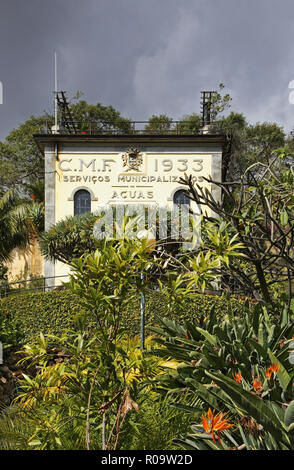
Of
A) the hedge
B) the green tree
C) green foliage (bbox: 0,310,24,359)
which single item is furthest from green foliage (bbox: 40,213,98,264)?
the green tree

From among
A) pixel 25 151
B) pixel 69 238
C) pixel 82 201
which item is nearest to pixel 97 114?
pixel 25 151

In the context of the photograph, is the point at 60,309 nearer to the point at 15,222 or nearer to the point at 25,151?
the point at 15,222

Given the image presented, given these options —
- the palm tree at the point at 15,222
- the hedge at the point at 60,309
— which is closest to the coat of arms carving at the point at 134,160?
the palm tree at the point at 15,222

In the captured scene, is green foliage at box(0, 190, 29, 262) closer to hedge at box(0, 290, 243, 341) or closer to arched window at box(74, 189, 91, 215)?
arched window at box(74, 189, 91, 215)

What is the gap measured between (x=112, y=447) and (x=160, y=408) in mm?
640

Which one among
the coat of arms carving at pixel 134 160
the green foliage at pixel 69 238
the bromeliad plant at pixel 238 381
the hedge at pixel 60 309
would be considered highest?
the coat of arms carving at pixel 134 160

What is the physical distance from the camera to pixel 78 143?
13867 mm

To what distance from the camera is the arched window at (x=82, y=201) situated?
14.0m

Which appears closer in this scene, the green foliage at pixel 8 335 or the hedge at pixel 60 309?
the green foliage at pixel 8 335

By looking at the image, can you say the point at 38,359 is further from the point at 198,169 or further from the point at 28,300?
the point at 198,169

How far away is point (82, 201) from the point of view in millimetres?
14008

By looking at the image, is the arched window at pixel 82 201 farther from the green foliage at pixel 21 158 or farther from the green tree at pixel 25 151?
the green foliage at pixel 21 158

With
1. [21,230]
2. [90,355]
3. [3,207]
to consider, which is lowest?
[90,355]
